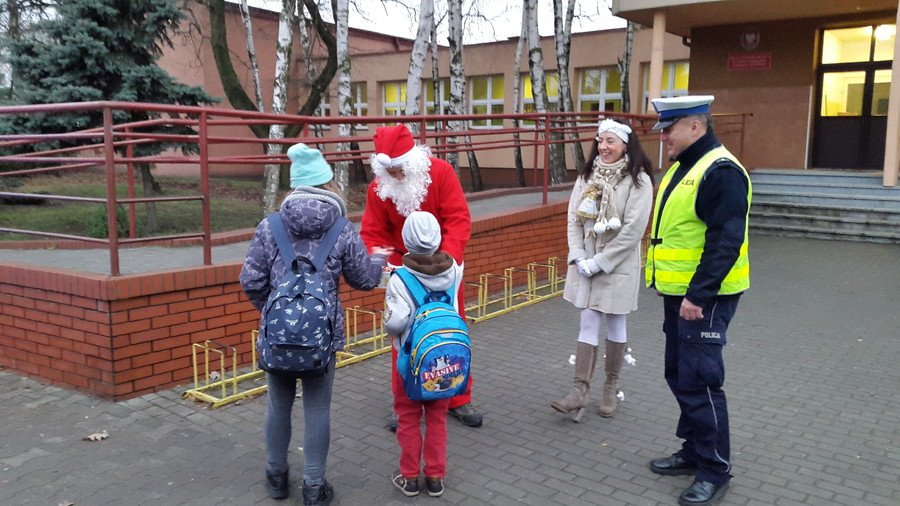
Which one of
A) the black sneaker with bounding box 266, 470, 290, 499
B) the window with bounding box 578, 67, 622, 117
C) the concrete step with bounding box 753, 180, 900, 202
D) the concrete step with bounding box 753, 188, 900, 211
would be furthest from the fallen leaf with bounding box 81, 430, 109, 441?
the window with bounding box 578, 67, 622, 117

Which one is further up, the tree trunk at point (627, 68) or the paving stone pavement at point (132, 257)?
the tree trunk at point (627, 68)

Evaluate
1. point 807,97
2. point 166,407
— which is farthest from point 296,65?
point 166,407

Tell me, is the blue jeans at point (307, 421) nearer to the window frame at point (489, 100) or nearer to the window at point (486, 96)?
the window frame at point (489, 100)

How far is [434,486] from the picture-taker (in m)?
3.37

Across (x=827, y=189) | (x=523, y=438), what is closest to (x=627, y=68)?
(x=827, y=189)

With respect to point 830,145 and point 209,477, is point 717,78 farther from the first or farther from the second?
point 209,477

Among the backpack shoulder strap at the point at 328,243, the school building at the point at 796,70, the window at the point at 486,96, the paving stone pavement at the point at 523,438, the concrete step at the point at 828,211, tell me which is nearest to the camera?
the backpack shoulder strap at the point at 328,243

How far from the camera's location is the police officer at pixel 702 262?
10.4 feet

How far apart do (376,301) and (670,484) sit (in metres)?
3.29

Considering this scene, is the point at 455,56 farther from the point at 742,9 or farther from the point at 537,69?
the point at 742,9

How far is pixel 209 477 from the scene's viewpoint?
140 inches

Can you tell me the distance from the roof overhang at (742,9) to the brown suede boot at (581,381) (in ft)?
34.5

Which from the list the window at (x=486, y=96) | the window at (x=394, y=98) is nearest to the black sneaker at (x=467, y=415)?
the window at (x=486, y=96)

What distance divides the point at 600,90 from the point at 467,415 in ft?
60.2
